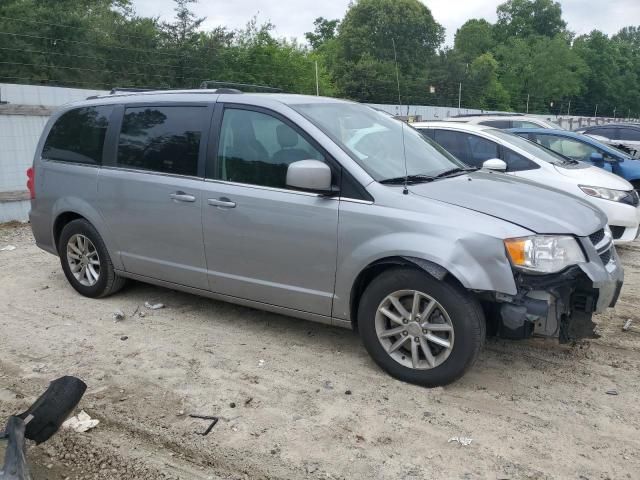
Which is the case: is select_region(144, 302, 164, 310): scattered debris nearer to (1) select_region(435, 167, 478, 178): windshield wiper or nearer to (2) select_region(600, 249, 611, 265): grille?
(1) select_region(435, 167, 478, 178): windshield wiper

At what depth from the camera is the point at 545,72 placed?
72.5m

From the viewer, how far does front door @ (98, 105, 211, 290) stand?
4.68 meters

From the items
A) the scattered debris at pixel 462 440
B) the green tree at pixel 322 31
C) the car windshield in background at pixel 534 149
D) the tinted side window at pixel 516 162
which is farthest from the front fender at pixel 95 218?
the green tree at pixel 322 31

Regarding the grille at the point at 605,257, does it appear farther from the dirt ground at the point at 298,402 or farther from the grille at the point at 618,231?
the grille at the point at 618,231

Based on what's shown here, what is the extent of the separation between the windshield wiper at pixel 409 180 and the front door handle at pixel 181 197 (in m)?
1.57

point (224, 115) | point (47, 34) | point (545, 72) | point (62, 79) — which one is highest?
point (545, 72)

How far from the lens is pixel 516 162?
7.66m

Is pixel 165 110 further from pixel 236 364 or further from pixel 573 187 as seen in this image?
pixel 573 187

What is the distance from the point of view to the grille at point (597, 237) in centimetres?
388

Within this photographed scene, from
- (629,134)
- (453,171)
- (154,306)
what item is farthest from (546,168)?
(629,134)

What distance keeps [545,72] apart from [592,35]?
31.5m

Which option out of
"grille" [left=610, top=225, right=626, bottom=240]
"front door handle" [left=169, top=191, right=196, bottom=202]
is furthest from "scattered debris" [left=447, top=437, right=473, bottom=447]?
"grille" [left=610, top=225, right=626, bottom=240]

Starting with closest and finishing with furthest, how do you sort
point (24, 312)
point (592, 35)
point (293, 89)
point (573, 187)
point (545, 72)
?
point (24, 312)
point (573, 187)
point (293, 89)
point (545, 72)
point (592, 35)

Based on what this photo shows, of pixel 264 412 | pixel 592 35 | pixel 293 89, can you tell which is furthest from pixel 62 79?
pixel 592 35
